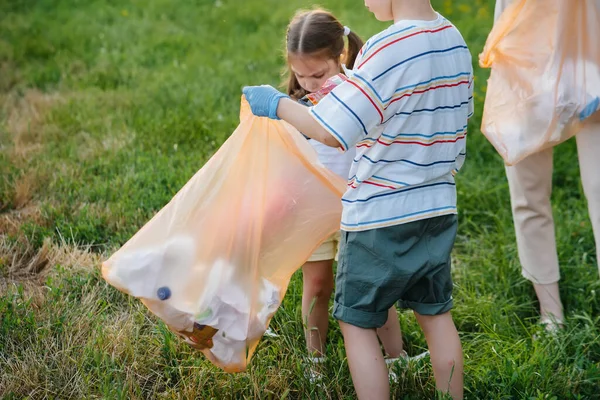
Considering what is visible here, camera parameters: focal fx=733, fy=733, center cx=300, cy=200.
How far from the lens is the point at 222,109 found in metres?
4.71

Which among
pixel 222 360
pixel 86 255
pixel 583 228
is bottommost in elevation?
pixel 583 228

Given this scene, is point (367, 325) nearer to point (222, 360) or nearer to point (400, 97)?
point (222, 360)

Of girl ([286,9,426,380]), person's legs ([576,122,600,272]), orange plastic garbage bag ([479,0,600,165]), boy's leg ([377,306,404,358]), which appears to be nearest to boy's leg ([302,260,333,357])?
girl ([286,9,426,380])

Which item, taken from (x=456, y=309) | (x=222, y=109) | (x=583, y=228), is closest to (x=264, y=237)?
(x=456, y=309)

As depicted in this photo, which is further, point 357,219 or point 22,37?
point 22,37

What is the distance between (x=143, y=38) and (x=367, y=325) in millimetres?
4637

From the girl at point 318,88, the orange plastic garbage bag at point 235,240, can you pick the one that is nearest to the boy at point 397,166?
the orange plastic garbage bag at point 235,240

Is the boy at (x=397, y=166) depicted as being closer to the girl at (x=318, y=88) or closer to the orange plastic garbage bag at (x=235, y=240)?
the orange plastic garbage bag at (x=235, y=240)

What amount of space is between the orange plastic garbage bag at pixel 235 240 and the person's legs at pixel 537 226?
98cm

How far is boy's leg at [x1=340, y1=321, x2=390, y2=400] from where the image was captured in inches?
82.7

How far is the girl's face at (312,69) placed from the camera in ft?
7.77

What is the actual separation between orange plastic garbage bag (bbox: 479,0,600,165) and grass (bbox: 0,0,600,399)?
74 cm

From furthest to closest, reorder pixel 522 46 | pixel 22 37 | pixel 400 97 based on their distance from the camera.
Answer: pixel 22 37 → pixel 522 46 → pixel 400 97

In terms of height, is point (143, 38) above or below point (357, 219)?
below
